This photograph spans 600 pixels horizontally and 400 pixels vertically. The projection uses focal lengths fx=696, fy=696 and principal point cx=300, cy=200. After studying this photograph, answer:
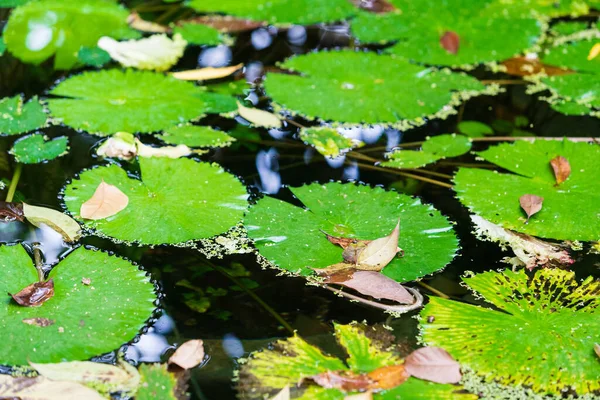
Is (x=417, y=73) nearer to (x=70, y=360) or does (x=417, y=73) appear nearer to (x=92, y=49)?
(x=92, y=49)

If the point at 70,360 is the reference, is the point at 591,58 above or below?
above

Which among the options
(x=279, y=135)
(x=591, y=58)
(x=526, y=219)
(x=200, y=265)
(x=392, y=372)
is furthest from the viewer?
(x=591, y=58)

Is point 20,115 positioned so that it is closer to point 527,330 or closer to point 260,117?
point 260,117

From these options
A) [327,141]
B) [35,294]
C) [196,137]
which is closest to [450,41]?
[327,141]

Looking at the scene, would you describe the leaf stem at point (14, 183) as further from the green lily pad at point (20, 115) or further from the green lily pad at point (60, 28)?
the green lily pad at point (60, 28)

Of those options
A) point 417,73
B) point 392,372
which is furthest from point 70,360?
point 417,73

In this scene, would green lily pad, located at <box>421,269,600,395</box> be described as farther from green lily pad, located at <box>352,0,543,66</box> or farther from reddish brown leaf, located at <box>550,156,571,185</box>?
green lily pad, located at <box>352,0,543,66</box>

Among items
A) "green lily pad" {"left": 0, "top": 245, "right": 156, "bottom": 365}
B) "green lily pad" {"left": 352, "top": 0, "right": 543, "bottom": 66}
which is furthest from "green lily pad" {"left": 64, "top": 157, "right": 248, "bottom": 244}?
"green lily pad" {"left": 352, "top": 0, "right": 543, "bottom": 66}
